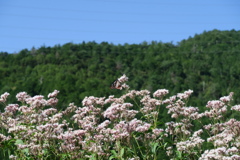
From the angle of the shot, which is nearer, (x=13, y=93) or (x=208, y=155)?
(x=208, y=155)

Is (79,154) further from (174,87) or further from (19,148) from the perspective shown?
(174,87)

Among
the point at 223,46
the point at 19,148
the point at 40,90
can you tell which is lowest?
the point at 19,148

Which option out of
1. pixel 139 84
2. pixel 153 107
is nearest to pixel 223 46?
pixel 139 84

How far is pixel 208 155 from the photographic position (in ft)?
23.9

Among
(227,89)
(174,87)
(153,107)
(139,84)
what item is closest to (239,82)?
(227,89)

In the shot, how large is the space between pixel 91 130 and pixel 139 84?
Answer: 17197 centimetres

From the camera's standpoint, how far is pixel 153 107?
37.6ft

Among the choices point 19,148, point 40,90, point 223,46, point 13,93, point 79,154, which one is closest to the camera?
point 19,148

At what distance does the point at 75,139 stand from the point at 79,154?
14.2 inches

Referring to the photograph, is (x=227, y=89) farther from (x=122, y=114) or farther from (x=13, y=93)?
(x=122, y=114)

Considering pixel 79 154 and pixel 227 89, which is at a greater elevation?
pixel 227 89

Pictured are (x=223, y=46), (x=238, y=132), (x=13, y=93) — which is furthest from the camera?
(x=223, y=46)

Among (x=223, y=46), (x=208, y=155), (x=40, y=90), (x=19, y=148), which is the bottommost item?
(x=208, y=155)

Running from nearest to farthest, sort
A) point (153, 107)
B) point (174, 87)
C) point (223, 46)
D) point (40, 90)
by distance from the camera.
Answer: point (153, 107) → point (40, 90) → point (174, 87) → point (223, 46)
